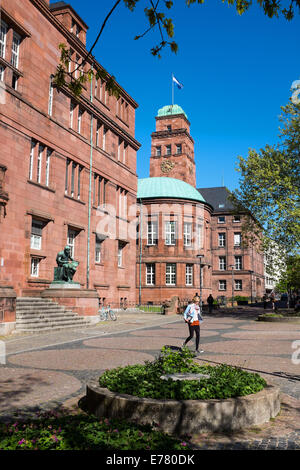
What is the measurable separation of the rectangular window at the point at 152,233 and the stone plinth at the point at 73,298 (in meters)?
29.2

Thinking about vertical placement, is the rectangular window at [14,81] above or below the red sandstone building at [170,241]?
above

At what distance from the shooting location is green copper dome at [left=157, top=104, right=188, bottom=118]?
79.1 metres

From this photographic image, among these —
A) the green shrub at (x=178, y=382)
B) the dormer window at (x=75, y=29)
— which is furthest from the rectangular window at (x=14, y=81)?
the green shrub at (x=178, y=382)

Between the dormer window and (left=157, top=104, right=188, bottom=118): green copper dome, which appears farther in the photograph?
(left=157, top=104, right=188, bottom=118): green copper dome

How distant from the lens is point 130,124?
38.9 meters

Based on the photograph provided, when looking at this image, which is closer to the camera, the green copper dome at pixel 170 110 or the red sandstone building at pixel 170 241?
the red sandstone building at pixel 170 241

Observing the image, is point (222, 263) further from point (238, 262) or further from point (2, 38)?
point (2, 38)

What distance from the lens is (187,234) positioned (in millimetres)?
52688

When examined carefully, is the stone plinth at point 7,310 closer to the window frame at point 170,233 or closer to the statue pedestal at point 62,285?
the statue pedestal at point 62,285

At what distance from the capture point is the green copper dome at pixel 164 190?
52844mm

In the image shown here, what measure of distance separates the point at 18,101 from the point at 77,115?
7132 millimetres

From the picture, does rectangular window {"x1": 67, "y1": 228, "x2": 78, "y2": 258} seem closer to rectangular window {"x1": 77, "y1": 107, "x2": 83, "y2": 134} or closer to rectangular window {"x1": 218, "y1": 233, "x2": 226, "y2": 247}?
rectangular window {"x1": 77, "y1": 107, "x2": 83, "y2": 134}

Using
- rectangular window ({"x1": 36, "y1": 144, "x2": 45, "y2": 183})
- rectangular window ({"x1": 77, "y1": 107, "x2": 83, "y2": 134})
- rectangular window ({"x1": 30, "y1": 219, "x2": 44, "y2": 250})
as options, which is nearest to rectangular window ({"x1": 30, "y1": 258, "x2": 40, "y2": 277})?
rectangular window ({"x1": 30, "y1": 219, "x2": 44, "y2": 250})

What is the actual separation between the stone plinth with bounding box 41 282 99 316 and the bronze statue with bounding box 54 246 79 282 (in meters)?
0.45
